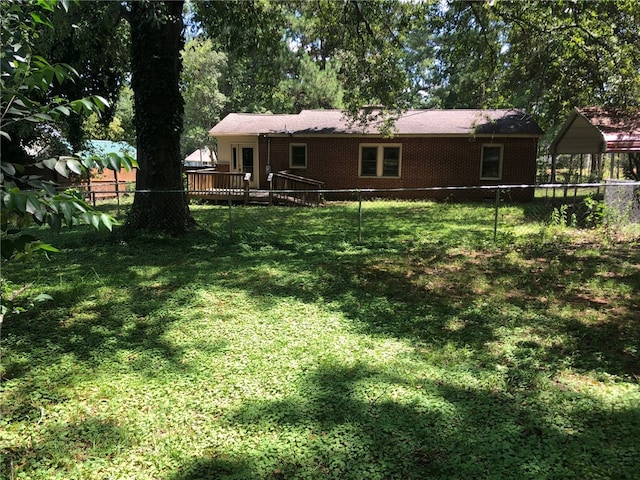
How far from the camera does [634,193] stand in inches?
409

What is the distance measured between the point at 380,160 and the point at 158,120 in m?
11.9

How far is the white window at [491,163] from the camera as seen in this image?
736 inches

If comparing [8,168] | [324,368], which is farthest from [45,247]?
[324,368]

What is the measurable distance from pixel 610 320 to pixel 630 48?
12385 millimetres

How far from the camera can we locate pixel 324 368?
3.98 m

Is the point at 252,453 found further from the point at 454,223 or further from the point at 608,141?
the point at 608,141


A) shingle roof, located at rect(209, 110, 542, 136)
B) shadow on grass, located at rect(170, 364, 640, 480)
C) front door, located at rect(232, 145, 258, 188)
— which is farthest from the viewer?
front door, located at rect(232, 145, 258, 188)

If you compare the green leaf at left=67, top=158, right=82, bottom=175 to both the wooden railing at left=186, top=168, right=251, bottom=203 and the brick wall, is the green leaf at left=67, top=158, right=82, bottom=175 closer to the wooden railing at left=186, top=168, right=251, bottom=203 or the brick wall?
the wooden railing at left=186, top=168, right=251, bottom=203

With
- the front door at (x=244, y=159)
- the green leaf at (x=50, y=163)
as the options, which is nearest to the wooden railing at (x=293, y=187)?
the front door at (x=244, y=159)

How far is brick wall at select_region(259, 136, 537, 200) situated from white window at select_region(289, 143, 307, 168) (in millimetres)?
150

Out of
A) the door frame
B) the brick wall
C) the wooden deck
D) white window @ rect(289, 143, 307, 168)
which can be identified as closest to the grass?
the wooden deck

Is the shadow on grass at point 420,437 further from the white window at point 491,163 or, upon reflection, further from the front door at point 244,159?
the front door at point 244,159

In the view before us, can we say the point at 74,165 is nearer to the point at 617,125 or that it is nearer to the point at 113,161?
the point at 113,161

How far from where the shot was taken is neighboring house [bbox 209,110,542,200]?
18516 millimetres
